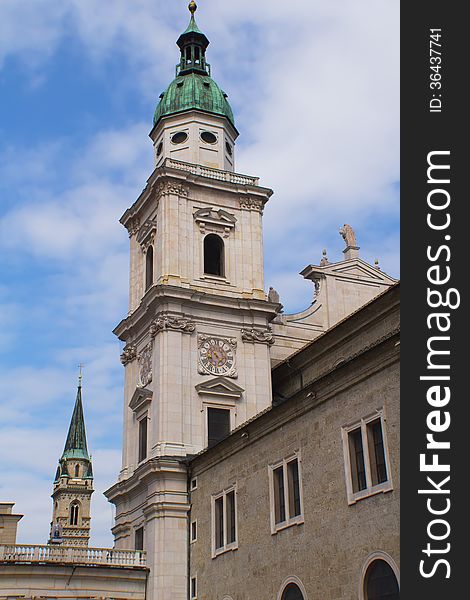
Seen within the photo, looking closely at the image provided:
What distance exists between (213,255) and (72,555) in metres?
17.9

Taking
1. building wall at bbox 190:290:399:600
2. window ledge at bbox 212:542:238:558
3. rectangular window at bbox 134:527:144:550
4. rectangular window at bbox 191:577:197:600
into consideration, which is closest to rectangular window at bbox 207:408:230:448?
building wall at bbox 190:290:399:600

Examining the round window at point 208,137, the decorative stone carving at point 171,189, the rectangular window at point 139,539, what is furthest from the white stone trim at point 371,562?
the round window at point 208,137

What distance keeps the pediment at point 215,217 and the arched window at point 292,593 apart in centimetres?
2322

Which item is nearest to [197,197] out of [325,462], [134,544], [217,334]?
[217,334]

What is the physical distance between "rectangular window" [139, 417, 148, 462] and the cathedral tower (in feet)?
0.24

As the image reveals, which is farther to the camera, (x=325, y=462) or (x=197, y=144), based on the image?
(x=197, y=144)

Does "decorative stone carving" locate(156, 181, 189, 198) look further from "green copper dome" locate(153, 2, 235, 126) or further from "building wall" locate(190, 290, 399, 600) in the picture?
"building wall" locate(190, 290, 399, 600)

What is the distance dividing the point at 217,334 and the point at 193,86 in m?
16.9

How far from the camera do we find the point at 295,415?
29516 mm

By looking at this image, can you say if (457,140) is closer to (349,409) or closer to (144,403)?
(349,409)

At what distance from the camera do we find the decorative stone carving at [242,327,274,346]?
147 feet

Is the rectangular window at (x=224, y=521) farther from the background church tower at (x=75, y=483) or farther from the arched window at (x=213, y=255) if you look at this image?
the background church tower at (x=75, y=483)

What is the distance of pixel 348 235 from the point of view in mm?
50531

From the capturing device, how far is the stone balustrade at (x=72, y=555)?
37156 mm
